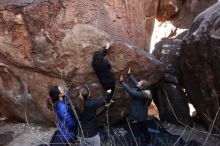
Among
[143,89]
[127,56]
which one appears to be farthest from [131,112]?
[127,56]

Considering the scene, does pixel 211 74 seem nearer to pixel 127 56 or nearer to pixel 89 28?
pixel 127 56

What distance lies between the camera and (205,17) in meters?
6.45

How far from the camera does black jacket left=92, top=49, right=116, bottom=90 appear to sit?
20.8 ft

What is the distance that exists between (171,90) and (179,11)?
5.07 metres

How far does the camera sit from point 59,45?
6.60m

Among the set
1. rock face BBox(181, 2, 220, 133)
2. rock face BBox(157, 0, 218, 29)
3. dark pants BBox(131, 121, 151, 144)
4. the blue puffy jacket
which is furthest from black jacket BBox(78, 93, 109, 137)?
rock face BBox(157, 0, 218, 29)

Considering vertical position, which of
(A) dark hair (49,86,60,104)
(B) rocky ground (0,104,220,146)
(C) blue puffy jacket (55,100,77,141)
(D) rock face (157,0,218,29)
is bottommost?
(B) rocky ground (0,104,220,146)

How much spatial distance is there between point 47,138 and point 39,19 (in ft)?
6.96

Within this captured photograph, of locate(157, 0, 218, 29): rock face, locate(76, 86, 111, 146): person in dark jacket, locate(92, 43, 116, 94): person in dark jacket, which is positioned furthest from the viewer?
locate(157, 0, 218, 29): rock face

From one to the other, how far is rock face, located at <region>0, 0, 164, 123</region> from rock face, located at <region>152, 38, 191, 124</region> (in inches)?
19.0

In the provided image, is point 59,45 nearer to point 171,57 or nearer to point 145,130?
point 145,130

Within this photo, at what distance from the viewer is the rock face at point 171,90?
732 cm

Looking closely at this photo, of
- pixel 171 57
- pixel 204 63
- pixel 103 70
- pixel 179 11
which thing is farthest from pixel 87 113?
pixel 179 11

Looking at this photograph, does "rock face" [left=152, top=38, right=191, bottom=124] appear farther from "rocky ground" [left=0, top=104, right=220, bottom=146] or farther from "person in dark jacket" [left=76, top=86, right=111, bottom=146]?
"person in dark jacket" [left=76, top=86, right=111, bottom=146]
